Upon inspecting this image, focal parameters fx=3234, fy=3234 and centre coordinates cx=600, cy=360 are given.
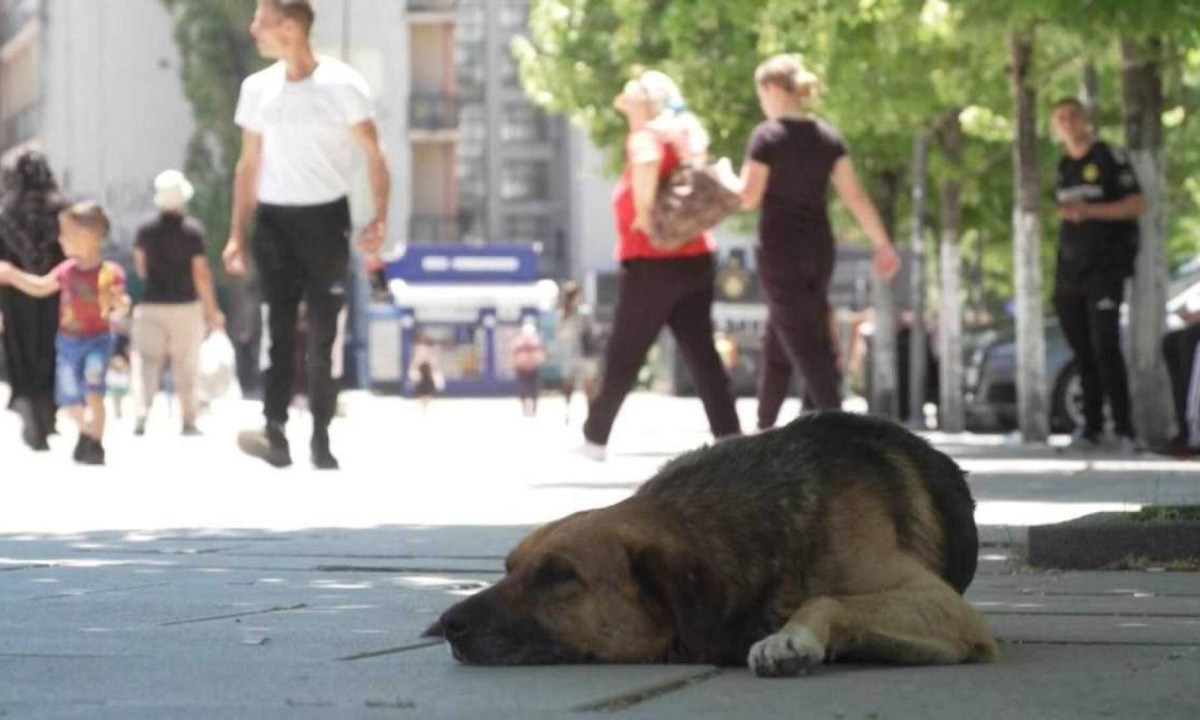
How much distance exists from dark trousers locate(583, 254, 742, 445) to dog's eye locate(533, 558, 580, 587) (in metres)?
9.61

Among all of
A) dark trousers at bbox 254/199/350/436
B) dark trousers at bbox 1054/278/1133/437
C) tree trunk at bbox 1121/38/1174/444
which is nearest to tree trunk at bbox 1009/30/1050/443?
tree trunk at bbox 1121/38/1174/444

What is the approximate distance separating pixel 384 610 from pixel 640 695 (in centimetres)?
239

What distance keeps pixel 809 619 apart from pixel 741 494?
0.34m

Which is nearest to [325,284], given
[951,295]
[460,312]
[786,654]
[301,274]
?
[301,274]

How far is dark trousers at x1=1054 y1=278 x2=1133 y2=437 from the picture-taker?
20.1 meters

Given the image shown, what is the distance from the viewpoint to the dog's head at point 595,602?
20.4 ft

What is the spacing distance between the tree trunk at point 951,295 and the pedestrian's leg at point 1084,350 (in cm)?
777

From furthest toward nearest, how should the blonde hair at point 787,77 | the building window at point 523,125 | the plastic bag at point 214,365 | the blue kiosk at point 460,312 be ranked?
the building window at point 523,125 → the blue kiosk at point 460,312 → the plastic bag at point 214,365 → the blonde hair at point 787,77

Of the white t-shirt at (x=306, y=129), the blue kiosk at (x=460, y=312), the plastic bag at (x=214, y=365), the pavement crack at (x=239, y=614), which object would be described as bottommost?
the blue kiosk at (x=460, y=312)

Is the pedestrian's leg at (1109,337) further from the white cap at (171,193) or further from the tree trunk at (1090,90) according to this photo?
the white cap at (171,193)

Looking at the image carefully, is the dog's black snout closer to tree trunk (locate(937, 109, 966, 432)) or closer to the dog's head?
the dog's head

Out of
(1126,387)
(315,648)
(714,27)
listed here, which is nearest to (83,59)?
(714,27)

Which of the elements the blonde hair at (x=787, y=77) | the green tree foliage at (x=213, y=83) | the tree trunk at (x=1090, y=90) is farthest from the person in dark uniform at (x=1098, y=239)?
the green tree foliage at (x=213, y=83)

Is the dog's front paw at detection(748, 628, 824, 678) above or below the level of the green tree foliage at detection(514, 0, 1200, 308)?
below
